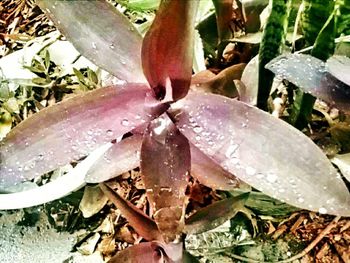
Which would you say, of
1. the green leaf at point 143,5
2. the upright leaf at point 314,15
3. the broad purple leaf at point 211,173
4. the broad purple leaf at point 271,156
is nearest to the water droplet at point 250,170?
the broad purple leaf at point 271,156

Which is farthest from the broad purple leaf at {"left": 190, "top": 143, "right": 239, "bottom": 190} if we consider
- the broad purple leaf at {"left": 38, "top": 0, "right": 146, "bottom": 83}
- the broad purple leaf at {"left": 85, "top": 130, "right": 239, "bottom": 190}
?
the broad purple leaf at {"left": 38, "top": 0, "right": 146, "bottom": 83}

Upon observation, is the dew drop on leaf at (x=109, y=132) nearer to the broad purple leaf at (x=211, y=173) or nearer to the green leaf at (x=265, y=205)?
the broad purple leaf at (x=211, y=173)

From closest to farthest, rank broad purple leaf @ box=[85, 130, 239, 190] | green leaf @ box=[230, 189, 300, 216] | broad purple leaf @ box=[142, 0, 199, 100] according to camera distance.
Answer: broad purple leaf @ box=[142, 0, 199, 100] < broad purple leaf @ box=[85, 130, 239, 190] < green leaf @ box=[230, 189, 300, 216]

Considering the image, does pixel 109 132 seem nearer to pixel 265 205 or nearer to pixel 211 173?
pixel 211 173

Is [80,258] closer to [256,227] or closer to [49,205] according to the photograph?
[49,205]

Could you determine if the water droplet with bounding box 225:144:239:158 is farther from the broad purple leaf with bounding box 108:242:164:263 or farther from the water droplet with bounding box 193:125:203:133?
the broad purple leaf with bounding box 108:242:164:263

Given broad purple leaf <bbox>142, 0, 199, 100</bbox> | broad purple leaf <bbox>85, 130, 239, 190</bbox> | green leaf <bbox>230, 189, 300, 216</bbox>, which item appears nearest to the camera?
broad purple leaf <bbox>142, 0, 199, 100</bbox>
